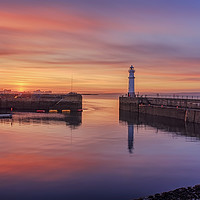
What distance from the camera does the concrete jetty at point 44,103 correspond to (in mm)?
77812

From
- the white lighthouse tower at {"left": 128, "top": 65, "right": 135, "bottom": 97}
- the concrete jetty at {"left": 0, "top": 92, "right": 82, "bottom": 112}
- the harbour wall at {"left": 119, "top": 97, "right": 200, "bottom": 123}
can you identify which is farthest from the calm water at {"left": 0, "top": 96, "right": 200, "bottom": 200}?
the concrete jetty at {"left": 0, "top": 92, "right": 82, "bottom": 112}

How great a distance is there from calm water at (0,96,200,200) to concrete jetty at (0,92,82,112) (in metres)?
45.2

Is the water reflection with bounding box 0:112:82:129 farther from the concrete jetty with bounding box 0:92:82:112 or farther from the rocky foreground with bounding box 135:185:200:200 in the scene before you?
the rocky foreground with bounding box 135:185:200:200

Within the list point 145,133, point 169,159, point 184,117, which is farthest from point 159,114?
point 169,159

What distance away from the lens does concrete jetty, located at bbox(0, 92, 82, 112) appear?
255ft

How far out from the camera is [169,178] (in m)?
17.0

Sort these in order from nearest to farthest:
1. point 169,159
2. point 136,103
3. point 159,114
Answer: point 169,159 < point 159,114 < point 136,103

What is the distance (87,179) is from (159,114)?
38845 millimetres

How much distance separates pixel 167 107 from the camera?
51.2 m

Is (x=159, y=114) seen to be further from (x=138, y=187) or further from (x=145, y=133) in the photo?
(x=138, y=187)

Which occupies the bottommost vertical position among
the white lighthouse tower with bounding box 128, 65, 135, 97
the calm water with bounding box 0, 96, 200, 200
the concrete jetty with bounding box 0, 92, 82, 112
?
the calm water with bounding box 0, 96, 200, 200

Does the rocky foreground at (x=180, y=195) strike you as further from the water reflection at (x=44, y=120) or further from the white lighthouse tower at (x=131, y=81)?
the white lighthouse tower at (x=131, y=81)

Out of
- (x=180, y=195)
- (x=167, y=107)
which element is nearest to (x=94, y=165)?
(x=180, y=195)

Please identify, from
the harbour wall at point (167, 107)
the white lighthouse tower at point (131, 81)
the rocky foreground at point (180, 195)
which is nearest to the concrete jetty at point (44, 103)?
the harbour wall at point (167, 107)
